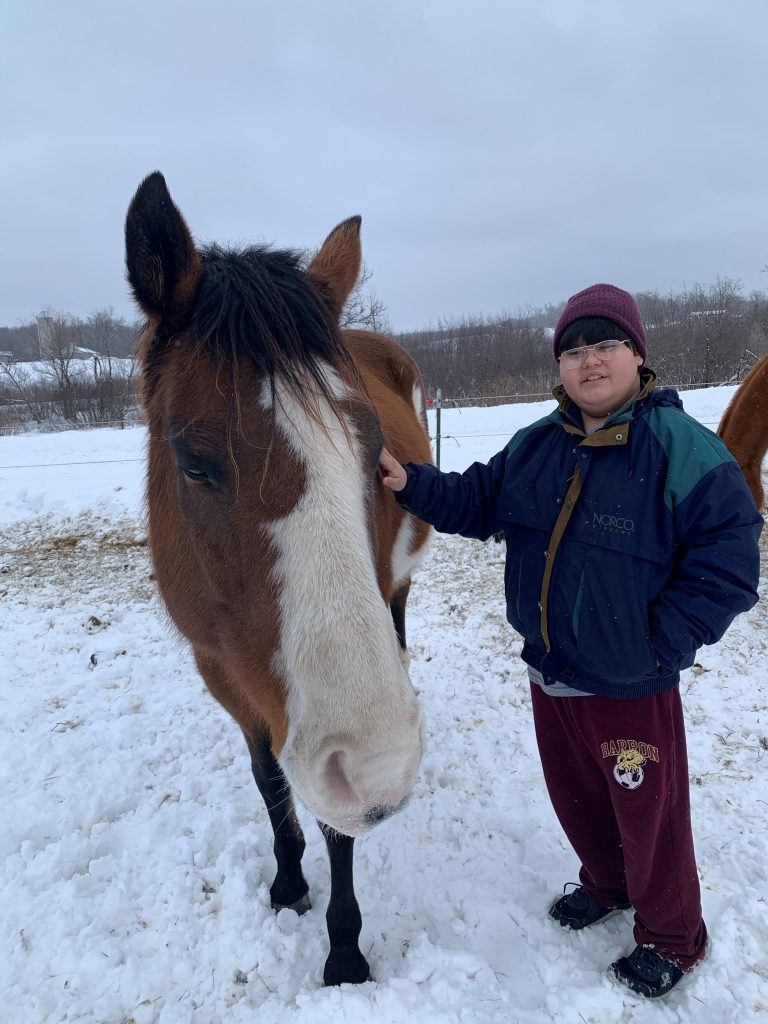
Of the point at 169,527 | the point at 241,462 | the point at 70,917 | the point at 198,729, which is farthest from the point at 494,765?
the point at 241,462

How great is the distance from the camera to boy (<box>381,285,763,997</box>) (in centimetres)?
153

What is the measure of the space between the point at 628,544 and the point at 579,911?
68.8 inches

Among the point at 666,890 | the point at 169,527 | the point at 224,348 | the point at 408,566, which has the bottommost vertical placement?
the point at 666,890

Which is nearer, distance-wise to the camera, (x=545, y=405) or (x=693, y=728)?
(x=693, y=728)

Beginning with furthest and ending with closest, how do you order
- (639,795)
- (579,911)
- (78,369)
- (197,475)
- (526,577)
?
(78,369) → (579,911) → (526,577) → (639,795) → (197,475)

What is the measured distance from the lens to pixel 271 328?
5.16ft

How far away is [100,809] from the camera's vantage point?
2.99m

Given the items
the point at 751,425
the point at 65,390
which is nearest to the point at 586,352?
the point at 751,425

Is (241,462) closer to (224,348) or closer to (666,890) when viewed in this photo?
(224,348)

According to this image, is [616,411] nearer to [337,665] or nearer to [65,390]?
[337,665]

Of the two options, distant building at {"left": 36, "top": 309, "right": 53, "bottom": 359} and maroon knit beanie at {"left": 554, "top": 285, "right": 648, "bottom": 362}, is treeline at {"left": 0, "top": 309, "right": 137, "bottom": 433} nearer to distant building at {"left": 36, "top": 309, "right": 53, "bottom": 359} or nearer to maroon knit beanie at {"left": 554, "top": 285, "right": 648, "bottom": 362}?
distant building at {"left": 36, "top": 309, "right": 53, "bottom": 359}

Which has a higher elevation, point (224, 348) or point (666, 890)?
point (224, 348)

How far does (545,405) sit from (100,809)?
16.1m

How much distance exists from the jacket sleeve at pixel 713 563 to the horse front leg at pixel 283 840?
180 centimetres
